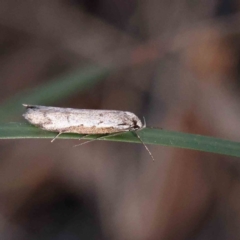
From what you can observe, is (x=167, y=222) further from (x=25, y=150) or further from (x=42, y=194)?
(x=25, y=150)

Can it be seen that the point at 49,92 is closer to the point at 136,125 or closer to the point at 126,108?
the point at 136,125

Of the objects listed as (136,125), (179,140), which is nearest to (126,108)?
(136,125)

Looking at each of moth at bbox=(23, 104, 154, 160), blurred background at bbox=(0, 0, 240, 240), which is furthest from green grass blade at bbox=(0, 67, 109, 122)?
moth at bbox=(23, 104, 154, 160)

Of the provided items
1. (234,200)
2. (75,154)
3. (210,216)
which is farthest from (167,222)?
(75,154)

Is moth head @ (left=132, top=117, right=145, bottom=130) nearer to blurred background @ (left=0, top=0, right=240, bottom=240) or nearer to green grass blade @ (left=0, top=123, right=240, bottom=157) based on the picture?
green grass blade @ (left=0, top=123, right=240, bottom=157)

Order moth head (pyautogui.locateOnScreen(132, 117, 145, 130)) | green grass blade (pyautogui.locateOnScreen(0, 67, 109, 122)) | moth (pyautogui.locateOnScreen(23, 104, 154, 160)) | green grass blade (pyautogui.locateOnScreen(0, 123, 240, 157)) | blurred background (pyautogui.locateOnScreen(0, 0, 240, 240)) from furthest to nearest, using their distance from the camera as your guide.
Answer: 1. blurred background (pyautogui.locateOnScreen(0, 0, 240, 240))
2. green grass blade (pyautogui.locateOnScreen(0, 67, 109, 122))
3. moth head (pyautogui.locateOnScreen(132, 117, 145, 130))
4. moth (pyautogui.locateOnScreen(23, 104, 154, 160))
5. green grass blade (pyautogui.locateOnScreen(0, 123, 240, 157))

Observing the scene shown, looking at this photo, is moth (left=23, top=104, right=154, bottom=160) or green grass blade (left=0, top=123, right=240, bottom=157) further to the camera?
moth (left=23, top=104, right=154, bottom=160)
